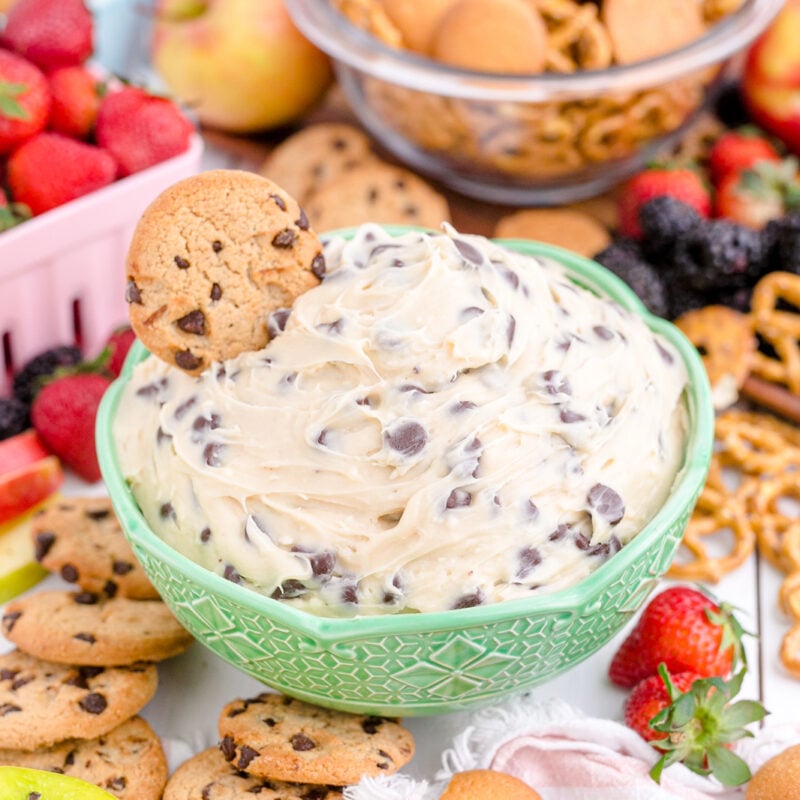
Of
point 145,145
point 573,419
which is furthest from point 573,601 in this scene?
point 145,145

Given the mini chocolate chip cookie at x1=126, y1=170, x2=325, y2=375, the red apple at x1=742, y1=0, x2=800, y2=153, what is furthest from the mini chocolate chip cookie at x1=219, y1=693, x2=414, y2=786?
the red apple at x1=742, y1=0, x2=800, y2=153

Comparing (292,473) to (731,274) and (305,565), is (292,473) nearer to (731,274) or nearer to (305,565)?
(305,565)

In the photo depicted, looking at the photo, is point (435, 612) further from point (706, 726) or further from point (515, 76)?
point (515, 76)

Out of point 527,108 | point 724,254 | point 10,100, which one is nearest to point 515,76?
point 527,108

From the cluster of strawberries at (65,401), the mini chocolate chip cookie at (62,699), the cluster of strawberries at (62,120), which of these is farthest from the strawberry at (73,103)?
the mini chocolate chip cookie at (62,699)

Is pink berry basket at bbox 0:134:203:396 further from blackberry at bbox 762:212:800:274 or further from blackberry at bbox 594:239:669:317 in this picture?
blackberry at bbox 762:212:800:274

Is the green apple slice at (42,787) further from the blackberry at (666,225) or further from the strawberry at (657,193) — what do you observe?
the strawberry at (657,193)

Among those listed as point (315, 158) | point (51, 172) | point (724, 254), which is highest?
point (51, 172)
